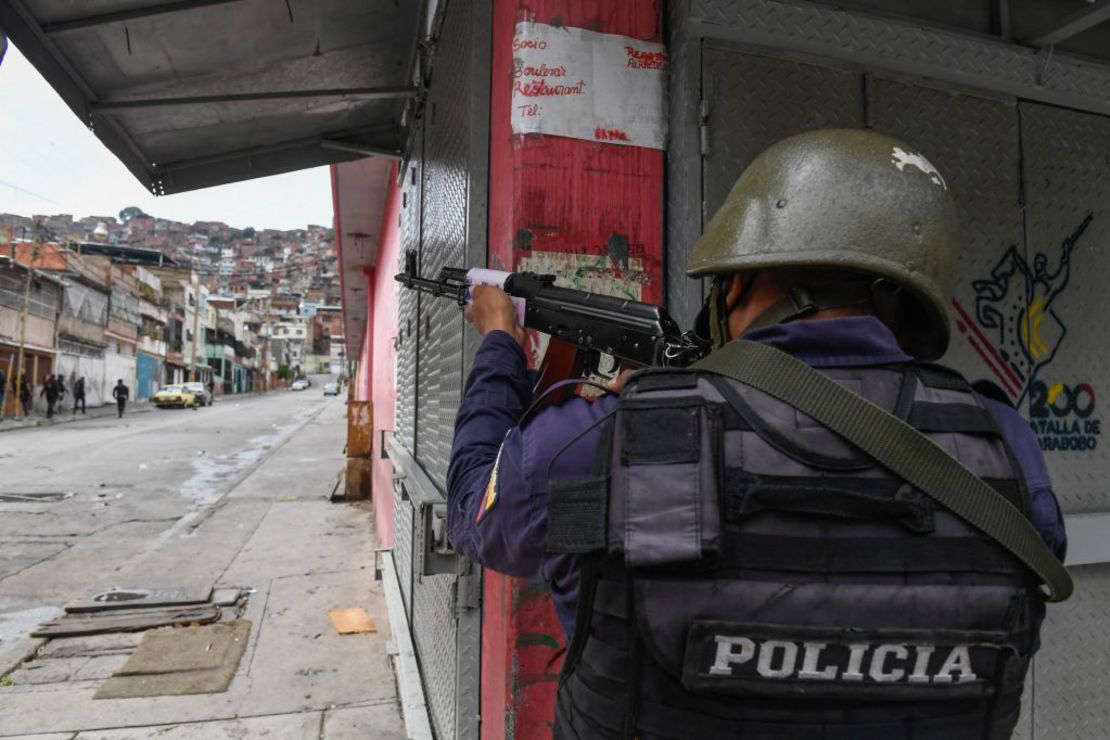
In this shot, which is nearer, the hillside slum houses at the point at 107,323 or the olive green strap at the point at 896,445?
the olive green strap at the point at 896,445

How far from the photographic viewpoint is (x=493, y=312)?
1.61 m

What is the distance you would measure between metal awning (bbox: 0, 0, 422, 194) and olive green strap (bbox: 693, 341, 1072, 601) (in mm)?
2650

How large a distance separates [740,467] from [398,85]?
12.1 feet

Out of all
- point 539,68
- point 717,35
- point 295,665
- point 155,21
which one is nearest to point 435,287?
point 539,68

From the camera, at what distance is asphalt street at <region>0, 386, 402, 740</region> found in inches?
148

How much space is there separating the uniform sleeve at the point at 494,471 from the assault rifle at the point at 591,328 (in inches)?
6.8

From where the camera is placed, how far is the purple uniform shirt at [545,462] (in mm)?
1052

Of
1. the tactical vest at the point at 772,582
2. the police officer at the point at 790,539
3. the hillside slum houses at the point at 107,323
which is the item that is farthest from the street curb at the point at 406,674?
the hillside slum houses at the point at 107,323

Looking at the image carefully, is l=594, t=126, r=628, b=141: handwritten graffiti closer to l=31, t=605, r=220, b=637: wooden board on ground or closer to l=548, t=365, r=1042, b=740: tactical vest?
l=548, t=365, r=1042, b=740: tactical vest

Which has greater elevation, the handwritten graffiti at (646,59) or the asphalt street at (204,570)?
the handwritten graffiti at (646,59)

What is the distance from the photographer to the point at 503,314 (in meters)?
1.59

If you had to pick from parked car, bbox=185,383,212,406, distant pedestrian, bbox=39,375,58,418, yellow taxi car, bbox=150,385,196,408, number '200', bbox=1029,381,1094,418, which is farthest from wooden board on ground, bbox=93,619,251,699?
parked car, bbox=185,383,212,406

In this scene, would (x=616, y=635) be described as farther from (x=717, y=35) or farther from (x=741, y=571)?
(x=717, y=35)

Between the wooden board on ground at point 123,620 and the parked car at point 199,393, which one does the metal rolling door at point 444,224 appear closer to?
the wooden board on ground at point 123,620
